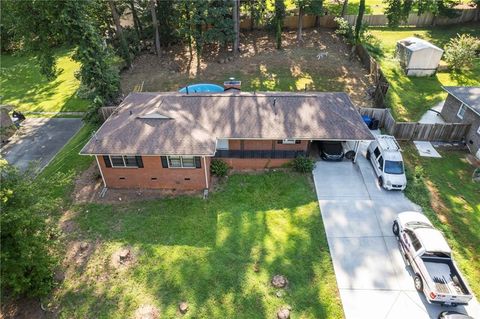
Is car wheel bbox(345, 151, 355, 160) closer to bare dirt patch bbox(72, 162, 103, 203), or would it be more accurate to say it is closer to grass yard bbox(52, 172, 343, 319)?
grass yard bbox(52, 172, 343, 319)

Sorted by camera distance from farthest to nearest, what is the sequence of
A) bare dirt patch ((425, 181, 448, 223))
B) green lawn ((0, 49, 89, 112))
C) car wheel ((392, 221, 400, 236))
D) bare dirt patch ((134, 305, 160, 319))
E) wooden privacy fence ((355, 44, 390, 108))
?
green lawn ((0, 49, 89, 112)) < wooden privacy fence ((355, 44, 390, 108)) < bare dirt patch ((425, 181, 448, 223)) < car wheel ((392, 221, 400, 236)) < bare dirt patch ((134, 305, 160, 319))

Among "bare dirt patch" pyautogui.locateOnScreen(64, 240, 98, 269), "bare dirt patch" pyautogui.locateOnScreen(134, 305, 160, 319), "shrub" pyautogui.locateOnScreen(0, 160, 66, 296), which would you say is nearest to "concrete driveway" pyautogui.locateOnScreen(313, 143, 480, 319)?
"bare dirt patch" pyautogui.locateOnScreen(134, 305, 160, 319)

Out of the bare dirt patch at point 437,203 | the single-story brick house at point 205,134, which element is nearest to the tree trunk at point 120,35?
the single-story brick house at point 205,134

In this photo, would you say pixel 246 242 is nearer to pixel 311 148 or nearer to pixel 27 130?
pixel 311 148

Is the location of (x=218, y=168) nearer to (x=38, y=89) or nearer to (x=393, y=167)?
(x=393, y=167)

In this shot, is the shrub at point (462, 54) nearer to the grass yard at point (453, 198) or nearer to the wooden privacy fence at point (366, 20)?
the wooden privacy fence at point (366, 20)

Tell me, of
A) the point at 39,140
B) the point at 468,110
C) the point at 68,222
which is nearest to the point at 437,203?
the point at 468,110
